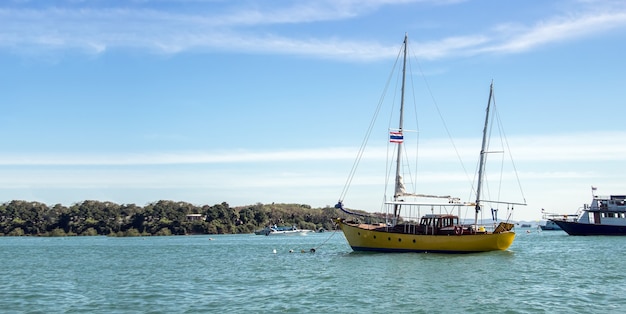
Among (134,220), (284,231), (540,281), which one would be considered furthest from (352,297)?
(134,220)

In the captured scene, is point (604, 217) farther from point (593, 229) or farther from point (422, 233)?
point (422, 233)

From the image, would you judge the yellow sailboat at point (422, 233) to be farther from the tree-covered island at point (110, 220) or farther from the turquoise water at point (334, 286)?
the tree-covered island at point (110, 220)

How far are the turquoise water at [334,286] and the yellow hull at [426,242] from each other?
5.60ft

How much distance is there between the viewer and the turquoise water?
29109mm

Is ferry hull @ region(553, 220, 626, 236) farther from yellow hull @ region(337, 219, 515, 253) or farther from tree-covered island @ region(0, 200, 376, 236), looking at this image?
tree-covered island @ region(0, 200, 376, 236)

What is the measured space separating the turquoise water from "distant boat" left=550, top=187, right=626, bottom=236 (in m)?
49.4

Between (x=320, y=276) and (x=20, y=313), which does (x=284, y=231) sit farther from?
(x=20, y=313)

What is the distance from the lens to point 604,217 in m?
101

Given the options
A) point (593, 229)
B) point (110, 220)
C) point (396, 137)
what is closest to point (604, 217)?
point (593, 229)

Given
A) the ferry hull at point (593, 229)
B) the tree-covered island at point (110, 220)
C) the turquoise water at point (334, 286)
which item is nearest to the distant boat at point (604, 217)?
the ferry hull at point (593, 229)

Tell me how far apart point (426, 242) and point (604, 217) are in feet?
196

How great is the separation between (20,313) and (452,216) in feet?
134

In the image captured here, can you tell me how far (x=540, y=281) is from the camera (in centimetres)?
3797

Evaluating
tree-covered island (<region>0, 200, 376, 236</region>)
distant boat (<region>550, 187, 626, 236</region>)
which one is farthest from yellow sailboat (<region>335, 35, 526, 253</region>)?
tree-covered island (<region>0, 200, 376, 236</region>)
